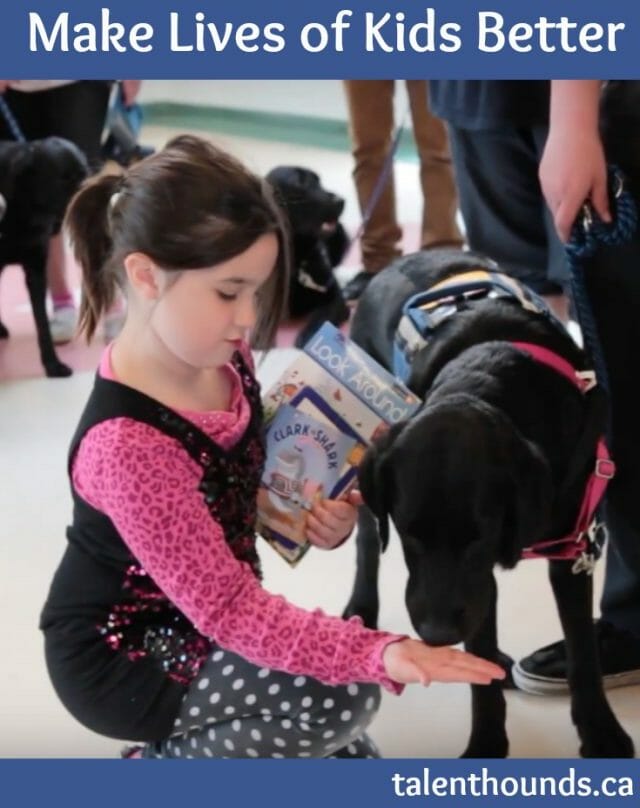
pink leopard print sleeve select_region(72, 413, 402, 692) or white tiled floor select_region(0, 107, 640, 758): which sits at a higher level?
pink leopard print sleeve select_region(72, 413, 402, 692)

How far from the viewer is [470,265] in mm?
1812

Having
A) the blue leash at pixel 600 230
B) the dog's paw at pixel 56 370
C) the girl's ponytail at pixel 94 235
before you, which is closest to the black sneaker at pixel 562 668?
the blue leash at pixel 600 230

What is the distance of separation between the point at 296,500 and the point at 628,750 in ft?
1.87

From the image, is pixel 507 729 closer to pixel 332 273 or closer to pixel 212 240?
pixel 212 240

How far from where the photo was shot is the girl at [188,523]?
131 centimetres

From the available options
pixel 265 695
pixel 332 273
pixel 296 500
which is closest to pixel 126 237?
pixel 296 500

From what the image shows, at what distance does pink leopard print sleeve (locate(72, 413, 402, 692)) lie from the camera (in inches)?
50.9

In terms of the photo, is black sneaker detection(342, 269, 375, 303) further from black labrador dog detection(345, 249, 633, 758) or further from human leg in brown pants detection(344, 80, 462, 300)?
black labrador dog detection(345, 249, 633, 758)

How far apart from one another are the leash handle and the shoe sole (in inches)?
84.3

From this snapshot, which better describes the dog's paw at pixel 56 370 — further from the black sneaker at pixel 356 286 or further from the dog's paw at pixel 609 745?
the dog's paw at pixel 609 745

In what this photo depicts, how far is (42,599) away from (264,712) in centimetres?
83

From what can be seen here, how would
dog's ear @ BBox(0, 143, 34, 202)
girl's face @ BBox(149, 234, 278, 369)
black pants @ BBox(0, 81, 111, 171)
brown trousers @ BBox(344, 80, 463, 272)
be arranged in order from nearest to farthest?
girl's face @ BBox(149, 234, 278, 369) < dog's ear @ BBox(0, 143, 34, 202) < black pants @ BBox(0, 81, 111, 171) < brown trousers @ BBox(344, 80, 463, 272)

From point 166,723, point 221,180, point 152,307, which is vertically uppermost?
point 221,180

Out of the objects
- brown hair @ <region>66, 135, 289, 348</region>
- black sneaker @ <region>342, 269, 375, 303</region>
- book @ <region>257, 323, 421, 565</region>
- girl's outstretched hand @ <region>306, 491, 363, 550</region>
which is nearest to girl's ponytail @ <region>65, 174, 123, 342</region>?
brown hair @ <region>66, 135, 289, 348</region>
